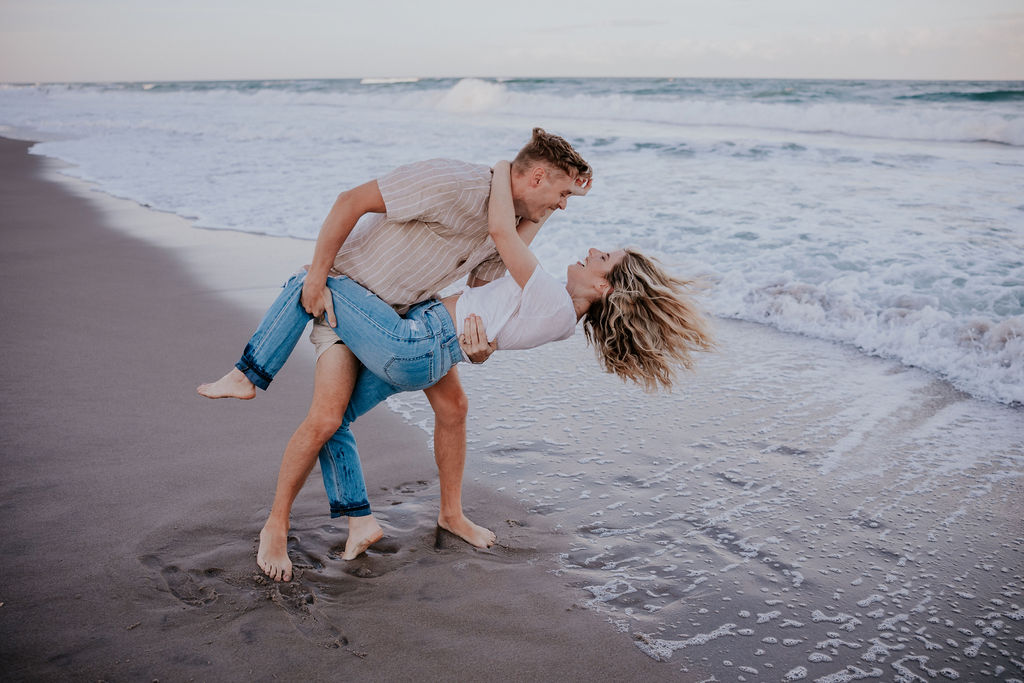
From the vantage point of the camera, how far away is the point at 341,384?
2893 mm

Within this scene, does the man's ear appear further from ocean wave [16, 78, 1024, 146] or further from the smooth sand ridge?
ocean wave [16, 78, 1024, 146]

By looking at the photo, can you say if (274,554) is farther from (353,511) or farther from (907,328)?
(907,328)

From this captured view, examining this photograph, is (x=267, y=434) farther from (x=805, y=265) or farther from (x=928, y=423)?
(x=805, y=265)

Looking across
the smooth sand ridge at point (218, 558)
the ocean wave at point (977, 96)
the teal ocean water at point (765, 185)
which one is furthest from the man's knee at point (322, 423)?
the ocean wave at point (977, 96)

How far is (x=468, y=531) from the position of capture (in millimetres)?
3184

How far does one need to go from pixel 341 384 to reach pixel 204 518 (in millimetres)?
922

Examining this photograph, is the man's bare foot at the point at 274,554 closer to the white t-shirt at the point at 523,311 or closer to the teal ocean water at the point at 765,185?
the white t-shirt at the point at 523,311

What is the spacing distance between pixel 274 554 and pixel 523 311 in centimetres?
130

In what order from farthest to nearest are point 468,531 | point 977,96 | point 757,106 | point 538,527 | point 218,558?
point 757,106 < point 977,96 < point 538,527 < point 468,531 < point 218,558

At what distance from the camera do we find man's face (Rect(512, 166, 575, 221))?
2885 mm

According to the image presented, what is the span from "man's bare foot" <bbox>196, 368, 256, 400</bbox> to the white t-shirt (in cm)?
84

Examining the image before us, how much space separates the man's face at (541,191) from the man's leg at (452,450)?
2.40ft

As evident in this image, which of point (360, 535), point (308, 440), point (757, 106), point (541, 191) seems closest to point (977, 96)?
point (757, 106)

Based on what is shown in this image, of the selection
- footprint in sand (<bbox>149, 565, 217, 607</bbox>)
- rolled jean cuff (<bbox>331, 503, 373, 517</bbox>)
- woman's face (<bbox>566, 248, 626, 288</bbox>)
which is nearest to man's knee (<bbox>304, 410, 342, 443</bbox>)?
rolled jean cuff (<bbox>331, 503, 373, 517</bbox>)
